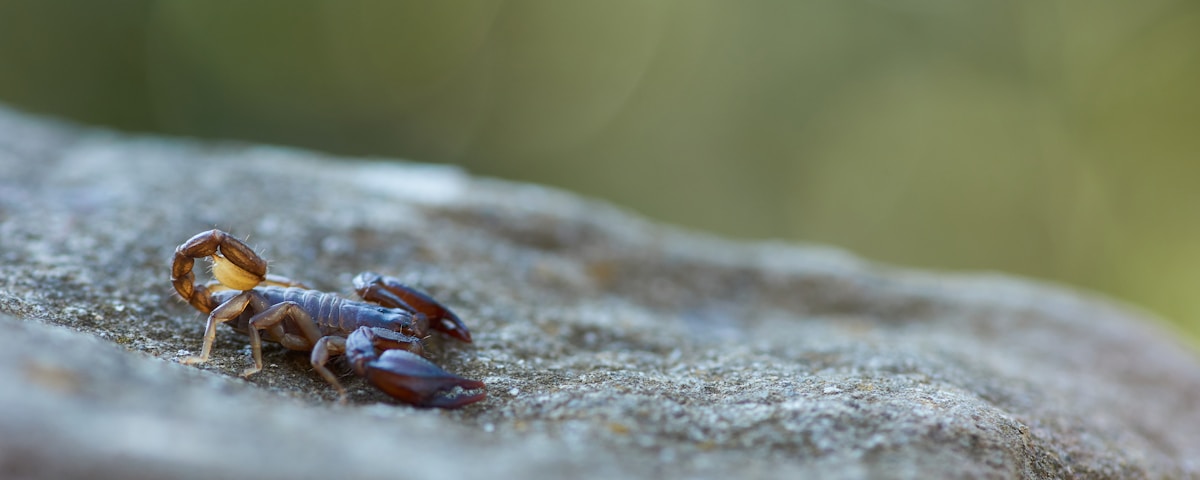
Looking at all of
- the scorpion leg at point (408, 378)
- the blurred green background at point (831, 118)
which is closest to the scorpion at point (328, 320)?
the scorpion leg at point (408, 378)

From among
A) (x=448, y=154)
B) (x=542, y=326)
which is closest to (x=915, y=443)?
(x=542, y=326)

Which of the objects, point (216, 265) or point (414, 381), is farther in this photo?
point (216, 265)

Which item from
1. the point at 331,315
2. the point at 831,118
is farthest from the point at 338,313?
the point at 831,118

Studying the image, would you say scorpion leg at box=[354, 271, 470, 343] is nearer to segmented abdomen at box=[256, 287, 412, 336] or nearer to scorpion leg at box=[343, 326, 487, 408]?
segmented abdomen at box=[256, 287, 412, 336]

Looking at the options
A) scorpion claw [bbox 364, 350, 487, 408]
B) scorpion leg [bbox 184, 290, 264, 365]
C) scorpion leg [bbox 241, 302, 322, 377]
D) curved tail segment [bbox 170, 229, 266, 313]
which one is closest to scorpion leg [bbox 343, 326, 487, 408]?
scorpion claw [bbox 364, 350, 487, 408]

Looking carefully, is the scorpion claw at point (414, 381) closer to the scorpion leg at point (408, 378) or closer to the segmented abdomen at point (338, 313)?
the scorpion leg at point (408, 378)

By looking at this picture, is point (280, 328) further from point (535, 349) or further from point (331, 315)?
point (535, 349)
